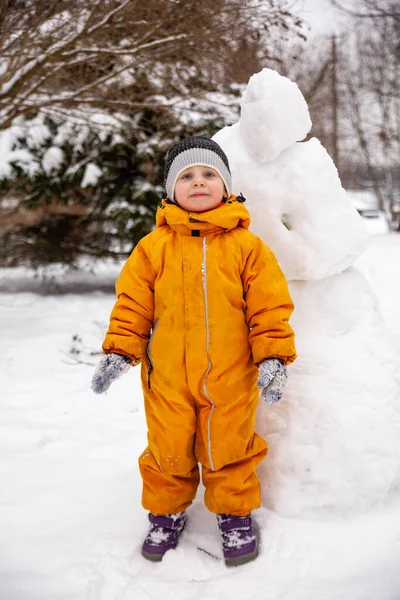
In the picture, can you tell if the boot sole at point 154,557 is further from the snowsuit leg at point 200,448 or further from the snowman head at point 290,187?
the snowman head at point 290,187

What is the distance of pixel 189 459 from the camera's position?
179cm

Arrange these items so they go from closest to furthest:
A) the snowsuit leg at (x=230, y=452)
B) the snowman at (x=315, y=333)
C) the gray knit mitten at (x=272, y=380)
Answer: the gray knit mitten at (x=272, y=380) → the snowsuit leg at (x=230, y=452) → the snowman at (x=315, y=333)

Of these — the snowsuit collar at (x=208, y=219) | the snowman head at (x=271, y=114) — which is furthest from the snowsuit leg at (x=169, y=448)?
the snowman head at (x=271, y=114)

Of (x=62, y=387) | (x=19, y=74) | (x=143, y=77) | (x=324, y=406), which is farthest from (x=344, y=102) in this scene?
(x=324, y=406)

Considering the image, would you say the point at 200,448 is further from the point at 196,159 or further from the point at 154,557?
the point at 196,159

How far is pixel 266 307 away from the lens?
168 cm

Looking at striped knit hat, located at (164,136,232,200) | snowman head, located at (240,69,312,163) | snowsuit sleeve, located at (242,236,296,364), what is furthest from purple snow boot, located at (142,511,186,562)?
snowman head, located at (240,69,312,163)

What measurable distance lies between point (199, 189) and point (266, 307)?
18.8 inches

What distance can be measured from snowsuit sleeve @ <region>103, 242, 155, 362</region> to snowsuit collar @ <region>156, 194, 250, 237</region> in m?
0.17

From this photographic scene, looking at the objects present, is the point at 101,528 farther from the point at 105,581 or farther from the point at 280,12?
the point at 280,12

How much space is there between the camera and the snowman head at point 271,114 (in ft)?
6.12

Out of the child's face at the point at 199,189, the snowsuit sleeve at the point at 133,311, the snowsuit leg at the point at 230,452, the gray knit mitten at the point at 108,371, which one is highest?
the child's face at the point at 199,189

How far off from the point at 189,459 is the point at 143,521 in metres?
0.40

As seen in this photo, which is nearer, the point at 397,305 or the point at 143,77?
the point at 397,305
